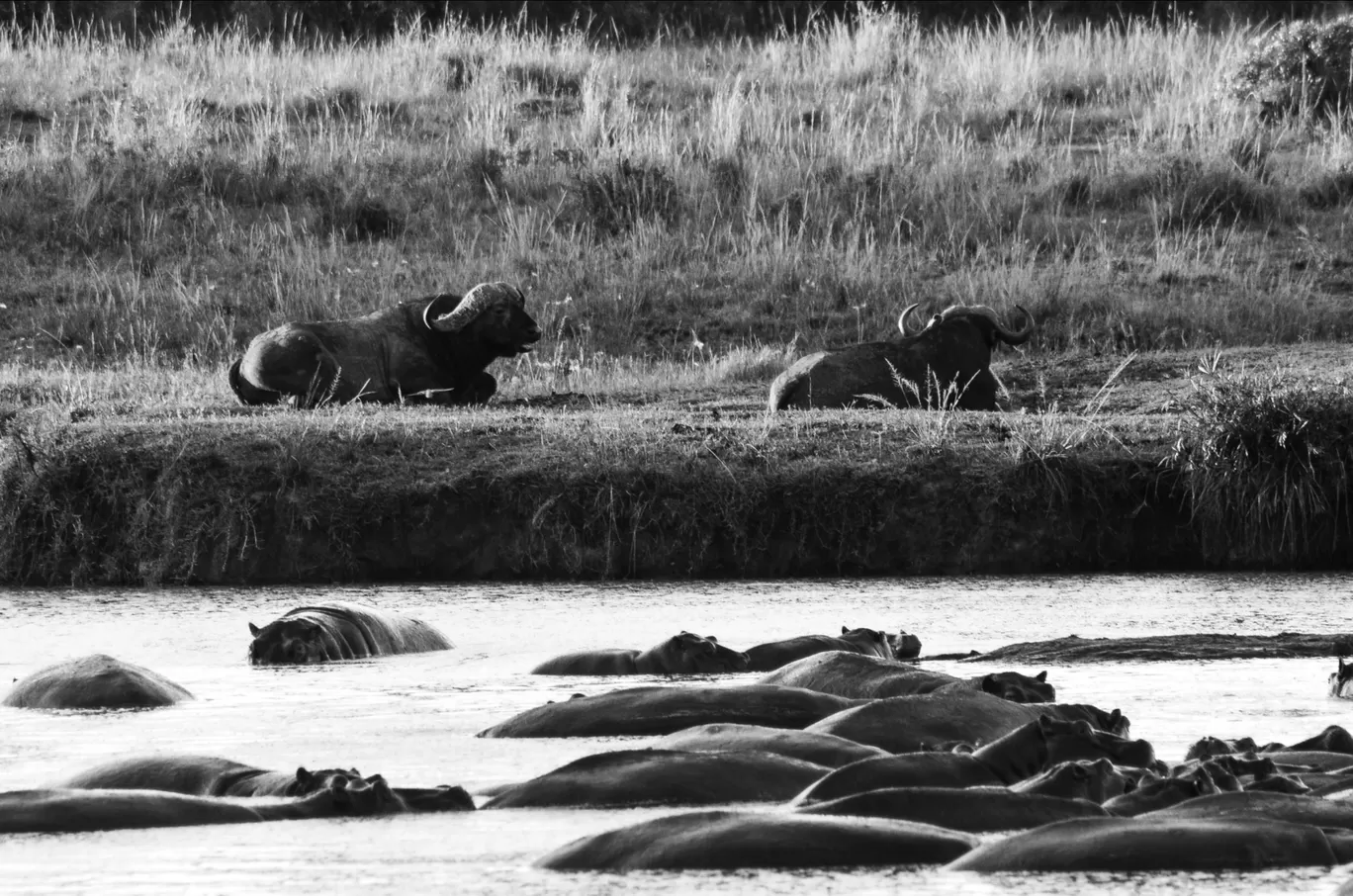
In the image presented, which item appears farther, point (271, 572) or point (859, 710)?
point (271, 572)

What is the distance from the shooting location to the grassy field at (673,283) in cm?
1168

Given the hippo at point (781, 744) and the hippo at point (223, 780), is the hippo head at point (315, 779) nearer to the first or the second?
the hippo at point (223, 780)

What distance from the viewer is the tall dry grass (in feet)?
61.3

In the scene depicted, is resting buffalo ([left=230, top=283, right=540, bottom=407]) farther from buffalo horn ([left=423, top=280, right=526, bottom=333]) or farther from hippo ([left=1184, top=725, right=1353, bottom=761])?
hippo ([left=1184, top=725, right=1353, bottom=761])

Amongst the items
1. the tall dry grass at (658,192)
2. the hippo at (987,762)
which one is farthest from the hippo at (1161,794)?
the tall dry grass at (658,192)

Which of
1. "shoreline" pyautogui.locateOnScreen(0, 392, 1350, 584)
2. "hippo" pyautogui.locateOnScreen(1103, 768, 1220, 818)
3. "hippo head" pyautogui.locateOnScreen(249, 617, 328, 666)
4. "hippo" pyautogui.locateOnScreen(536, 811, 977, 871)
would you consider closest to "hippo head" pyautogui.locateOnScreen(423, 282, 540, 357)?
"shoreline" pyautogui.locateOnScreen(0, 392, 1350, 584)

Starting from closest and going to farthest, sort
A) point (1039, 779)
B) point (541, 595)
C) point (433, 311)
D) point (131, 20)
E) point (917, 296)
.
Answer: point (1039, 779), point (541, 595), point (433, 311), point (917, 296), point (131, 20)

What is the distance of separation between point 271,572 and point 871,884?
7686 mm

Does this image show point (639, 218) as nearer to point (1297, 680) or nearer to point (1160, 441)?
point (1160, 441)

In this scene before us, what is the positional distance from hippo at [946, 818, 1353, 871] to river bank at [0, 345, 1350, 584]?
7098mm

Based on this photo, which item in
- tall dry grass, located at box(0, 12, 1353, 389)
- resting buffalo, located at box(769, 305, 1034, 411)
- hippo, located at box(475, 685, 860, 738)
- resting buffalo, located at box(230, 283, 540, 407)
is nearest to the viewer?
hippo, located at box(475, 685, 860, 738)

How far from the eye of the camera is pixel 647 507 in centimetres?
1163

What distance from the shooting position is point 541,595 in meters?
10.7

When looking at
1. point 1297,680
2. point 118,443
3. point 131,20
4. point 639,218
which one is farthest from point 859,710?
point 131,20
